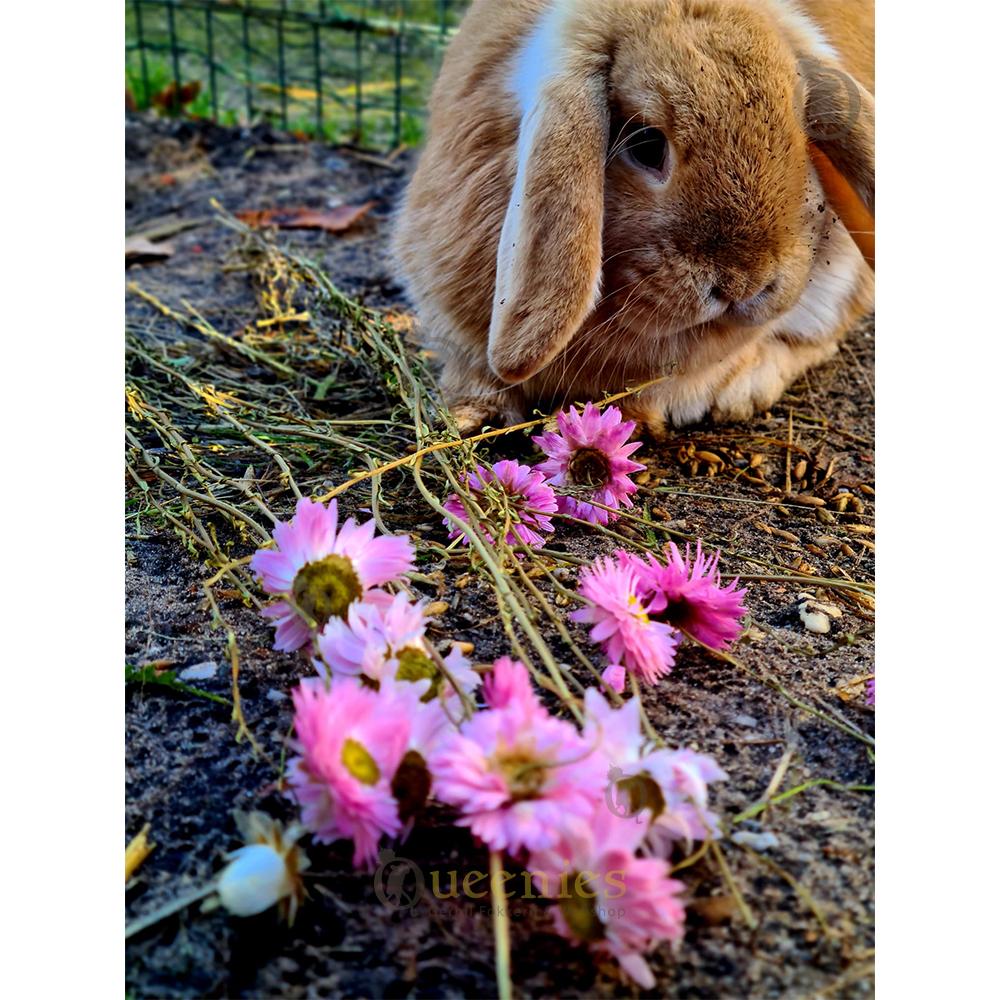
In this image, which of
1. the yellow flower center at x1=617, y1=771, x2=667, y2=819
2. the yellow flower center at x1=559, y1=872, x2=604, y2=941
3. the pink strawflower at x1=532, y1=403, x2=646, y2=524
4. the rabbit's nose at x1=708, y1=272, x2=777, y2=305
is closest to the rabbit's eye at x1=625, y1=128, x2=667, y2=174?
the rabbit's nose at x1=708, y1=272, x2=777, y2=305

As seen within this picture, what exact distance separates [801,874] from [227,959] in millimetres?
552

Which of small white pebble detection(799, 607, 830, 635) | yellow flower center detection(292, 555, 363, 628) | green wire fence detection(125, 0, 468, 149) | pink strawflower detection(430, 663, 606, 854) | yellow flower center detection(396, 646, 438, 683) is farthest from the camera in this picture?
green wire fence detection(125, 0, 468, 149)

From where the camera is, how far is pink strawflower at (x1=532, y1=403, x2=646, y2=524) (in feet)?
5.87

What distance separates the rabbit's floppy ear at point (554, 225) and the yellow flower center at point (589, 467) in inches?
6.4

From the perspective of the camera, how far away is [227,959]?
3.27 ft

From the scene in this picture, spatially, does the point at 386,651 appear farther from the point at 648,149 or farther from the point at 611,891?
the point at 648,149

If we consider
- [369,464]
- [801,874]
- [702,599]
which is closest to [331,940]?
[801,874]

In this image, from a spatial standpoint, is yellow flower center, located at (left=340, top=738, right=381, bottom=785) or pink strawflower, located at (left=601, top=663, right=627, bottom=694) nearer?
yellow flower center, located at (left=340, top=738, right=381, bottom=785)

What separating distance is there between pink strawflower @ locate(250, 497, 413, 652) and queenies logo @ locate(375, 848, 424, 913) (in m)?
0.30

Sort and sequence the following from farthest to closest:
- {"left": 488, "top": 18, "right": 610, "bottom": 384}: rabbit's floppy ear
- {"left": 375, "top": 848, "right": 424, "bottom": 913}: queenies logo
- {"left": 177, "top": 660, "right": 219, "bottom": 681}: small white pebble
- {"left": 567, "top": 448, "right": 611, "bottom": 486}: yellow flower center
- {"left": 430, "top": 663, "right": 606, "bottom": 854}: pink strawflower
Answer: {"left": 567, "top": 448, "right": 611, "bottom": 486}: yellow flower center < {"left": 488, "top": 18, "right": 610, "bottom": 384}: rabbit's floppy ear < {"left": 177, "top": 660, "right": 219, "bottom": 681}: small white pebble < {"left": 375, "top": 848, "right": 424, "bottom": 913}: queenies logo < {"left": 430, "top": 663, "right": 606, "bottom": 854}: pink strawflower

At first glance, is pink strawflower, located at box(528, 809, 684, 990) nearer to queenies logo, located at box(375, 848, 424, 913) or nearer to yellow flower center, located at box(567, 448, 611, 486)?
queenies logo, located at box(375, 848, 424, 913)

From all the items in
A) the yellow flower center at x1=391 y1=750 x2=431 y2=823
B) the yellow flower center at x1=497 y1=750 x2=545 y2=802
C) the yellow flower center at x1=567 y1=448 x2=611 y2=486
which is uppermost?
A: the yellow flower center at x1=497 y1=750 x2=545 y2=802

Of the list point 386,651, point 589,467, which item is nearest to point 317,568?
point 386,651

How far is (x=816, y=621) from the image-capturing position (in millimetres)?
1585
